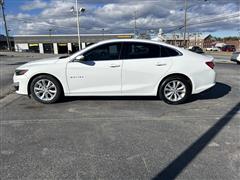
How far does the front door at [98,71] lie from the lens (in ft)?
17.0

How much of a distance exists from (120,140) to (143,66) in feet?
7.24

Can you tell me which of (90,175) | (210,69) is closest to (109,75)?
(210,69)

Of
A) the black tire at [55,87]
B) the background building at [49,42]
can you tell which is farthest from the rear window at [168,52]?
the background building at [49,42]

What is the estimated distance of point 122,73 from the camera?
5.21m

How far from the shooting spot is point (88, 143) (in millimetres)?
3471

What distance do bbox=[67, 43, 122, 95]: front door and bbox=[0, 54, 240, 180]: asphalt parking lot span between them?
0.43 m

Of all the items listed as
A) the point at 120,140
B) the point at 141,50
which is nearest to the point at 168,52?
the point at 141,50

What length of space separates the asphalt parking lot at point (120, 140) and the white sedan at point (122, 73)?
35cm

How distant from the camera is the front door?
5191 mm

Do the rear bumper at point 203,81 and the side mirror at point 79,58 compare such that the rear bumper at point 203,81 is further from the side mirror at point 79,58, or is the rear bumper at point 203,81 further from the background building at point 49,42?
the background building at point 49,42

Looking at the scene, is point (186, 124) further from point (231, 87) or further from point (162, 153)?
point (231, 87)

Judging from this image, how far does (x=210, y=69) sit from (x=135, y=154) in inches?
130

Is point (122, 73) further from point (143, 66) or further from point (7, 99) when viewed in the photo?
point (7, 99)

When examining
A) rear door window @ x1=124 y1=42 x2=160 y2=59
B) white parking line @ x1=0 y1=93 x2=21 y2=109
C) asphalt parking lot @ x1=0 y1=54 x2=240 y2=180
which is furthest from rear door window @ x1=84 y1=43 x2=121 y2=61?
white parking line @ x1=0 y1=93 x2=21 y2=109
